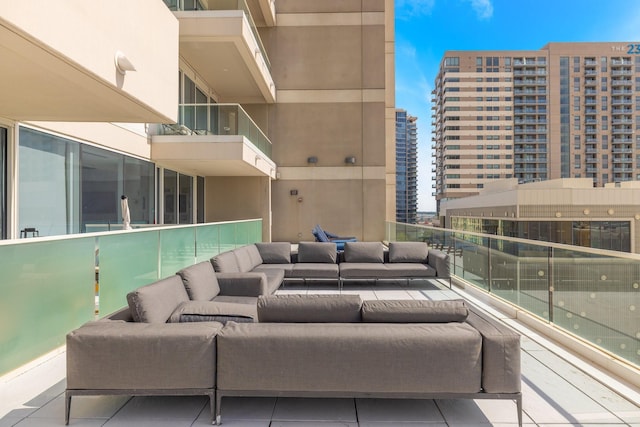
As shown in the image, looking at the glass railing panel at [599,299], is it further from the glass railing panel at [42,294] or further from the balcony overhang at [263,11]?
the balcony overhang at [263,11]

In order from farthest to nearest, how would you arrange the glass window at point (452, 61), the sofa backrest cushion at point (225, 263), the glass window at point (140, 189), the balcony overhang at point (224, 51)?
1. the glass window at point (452, 61)
2. the balcony overhang at point (224, 51)
3. the glass window at point (140, 189)
4. the sofa backrest cushion at point (225, 263)

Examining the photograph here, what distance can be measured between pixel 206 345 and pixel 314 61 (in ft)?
49.8

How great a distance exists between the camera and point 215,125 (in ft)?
32.8

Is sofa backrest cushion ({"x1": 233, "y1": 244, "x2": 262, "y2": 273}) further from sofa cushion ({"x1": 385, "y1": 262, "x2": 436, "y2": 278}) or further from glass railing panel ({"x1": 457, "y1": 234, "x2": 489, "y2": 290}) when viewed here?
glass railing panel ({"x1": 457, "y1": 234, "x2": 489, "y2": 290})

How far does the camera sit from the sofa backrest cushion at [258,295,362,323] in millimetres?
2760

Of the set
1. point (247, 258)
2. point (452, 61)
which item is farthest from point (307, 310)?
point (452, 61)

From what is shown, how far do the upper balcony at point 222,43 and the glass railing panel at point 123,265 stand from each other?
6.60 metres

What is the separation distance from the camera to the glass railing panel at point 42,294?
3146 mm

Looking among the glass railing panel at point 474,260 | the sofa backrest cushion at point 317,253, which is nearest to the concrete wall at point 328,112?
the sofa backrest cushion at point 317,253

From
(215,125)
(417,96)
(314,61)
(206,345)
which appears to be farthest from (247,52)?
(417,96)

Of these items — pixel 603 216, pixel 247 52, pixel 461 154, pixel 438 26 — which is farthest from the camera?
pixel 438 26

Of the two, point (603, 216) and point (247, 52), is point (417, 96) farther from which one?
point (247, 52)

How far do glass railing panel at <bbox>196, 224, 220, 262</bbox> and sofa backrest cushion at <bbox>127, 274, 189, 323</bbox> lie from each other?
3221 mm

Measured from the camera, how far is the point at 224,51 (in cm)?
1060
